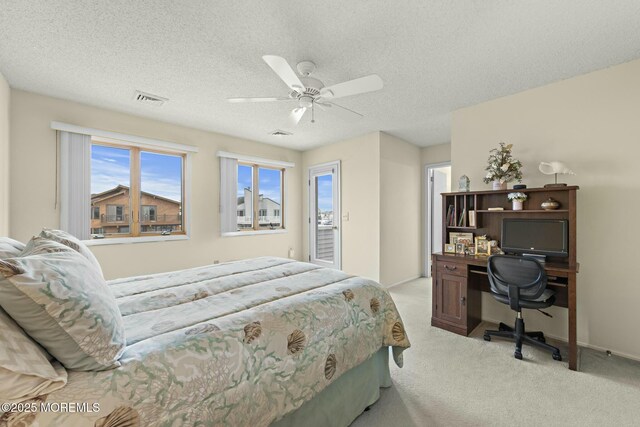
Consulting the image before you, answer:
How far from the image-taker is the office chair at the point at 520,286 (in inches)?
88.4

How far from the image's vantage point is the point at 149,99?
3.07 meters

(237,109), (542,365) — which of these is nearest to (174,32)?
(237,109)

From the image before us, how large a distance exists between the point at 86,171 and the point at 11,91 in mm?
967

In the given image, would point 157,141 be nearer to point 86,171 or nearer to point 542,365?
point 86,171

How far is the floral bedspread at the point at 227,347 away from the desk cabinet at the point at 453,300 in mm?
1216

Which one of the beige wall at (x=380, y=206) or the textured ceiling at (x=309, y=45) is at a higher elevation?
the textured ceiling at (x=309, y=45)

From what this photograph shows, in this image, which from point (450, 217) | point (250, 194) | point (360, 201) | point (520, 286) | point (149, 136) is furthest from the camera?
point (250, 194)

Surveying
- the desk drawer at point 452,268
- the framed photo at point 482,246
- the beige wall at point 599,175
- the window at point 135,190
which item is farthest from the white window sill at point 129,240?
the beige wall at point 599,175

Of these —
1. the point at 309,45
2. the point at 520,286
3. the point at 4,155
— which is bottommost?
the point at 520,286

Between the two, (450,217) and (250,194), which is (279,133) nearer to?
(250,194)

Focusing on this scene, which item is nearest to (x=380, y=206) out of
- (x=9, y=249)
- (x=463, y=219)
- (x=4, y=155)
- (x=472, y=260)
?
(x=463, y=219)

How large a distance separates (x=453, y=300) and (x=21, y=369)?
313 centimetres

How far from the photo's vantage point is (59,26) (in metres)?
1.89

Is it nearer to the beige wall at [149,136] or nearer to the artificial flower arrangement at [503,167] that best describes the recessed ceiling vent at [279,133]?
the beige wall at [149,136]
